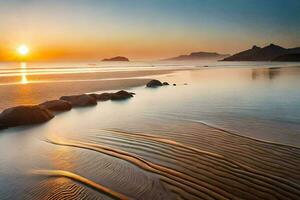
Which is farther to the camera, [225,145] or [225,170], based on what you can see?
[225,145]

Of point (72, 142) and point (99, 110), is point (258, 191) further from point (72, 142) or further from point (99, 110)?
point (99, 110)

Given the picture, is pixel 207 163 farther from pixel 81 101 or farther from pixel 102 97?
pixel 102 97

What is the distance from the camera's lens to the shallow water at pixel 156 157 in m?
6.91

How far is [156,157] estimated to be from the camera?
916cm

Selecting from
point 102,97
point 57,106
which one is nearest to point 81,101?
point 57,106

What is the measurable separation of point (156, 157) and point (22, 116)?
908 centimetres

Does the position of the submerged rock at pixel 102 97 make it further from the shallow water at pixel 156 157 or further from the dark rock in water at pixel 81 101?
the shallow water at pixel 156 157

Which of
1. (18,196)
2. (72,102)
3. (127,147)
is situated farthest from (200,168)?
(72,102)

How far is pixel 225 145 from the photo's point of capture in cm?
1013

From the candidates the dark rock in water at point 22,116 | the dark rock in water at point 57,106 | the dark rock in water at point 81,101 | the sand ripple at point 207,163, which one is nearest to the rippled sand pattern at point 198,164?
the sand ripple at point 207,163

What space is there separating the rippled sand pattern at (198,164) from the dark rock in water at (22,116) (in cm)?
392

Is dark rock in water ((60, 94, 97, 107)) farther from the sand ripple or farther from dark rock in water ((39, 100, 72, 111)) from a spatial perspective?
the sand ripple

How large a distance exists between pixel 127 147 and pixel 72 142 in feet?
7.93

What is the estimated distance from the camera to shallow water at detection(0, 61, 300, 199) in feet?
22.7
